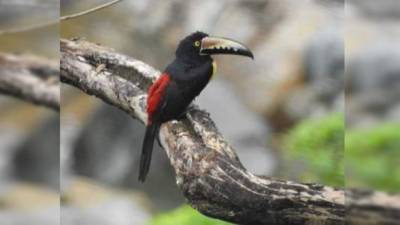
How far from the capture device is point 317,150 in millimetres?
1826

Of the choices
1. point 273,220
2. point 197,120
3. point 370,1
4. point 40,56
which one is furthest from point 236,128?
point 40,56

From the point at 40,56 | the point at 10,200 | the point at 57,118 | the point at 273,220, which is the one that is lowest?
the point at 273,220

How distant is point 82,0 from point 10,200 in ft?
2.57

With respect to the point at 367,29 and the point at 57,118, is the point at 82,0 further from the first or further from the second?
the point at 367,29

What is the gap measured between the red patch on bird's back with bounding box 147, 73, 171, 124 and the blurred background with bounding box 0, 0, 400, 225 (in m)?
0.06

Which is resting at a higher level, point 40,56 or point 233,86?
point 40,56

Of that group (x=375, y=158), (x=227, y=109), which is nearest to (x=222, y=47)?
(x=227, y=109)

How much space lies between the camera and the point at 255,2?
189 centimetres

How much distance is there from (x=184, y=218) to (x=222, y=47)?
497 mm

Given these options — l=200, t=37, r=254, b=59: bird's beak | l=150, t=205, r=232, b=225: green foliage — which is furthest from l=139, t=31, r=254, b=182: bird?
l=150, t=205, r=232, b=225: green foliage

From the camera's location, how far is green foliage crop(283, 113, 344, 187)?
1756mm

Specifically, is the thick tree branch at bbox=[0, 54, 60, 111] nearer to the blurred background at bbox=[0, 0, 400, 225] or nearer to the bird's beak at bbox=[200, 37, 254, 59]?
the blurred background at bbox=[0, 0, 400, 225]

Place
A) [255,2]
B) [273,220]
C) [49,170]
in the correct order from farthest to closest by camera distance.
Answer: [49,170] → [255,2] → [273,220]

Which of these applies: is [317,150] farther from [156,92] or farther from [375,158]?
[375,158]
